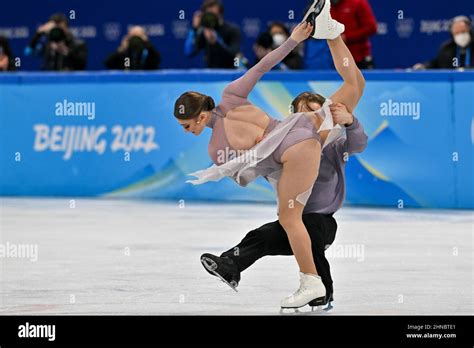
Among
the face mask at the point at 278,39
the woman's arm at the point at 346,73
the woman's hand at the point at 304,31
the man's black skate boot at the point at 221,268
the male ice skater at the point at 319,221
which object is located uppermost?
the face mask at the point at 278,39

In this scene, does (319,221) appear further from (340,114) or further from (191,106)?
(191,106)

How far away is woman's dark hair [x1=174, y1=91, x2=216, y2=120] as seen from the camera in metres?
8.08

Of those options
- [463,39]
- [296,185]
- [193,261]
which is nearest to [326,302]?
[296,185]

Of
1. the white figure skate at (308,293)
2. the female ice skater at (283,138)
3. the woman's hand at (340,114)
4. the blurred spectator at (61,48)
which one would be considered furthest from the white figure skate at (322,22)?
the blurred spectator at (61,48)

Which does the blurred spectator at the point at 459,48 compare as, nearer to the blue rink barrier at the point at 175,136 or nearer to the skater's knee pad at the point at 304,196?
the blue rink barrier at the point at 175,136

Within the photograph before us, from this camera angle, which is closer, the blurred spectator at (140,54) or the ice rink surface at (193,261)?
the ice rink surface at (193,261)

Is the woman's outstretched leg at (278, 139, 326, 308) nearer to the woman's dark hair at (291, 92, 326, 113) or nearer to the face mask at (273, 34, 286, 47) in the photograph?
the woman's dark hair at (291, 92, 326, 113)

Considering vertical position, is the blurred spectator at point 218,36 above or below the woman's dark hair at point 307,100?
above

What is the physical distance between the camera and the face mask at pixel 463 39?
51.1 feet

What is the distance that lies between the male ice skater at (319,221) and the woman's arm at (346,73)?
16cm

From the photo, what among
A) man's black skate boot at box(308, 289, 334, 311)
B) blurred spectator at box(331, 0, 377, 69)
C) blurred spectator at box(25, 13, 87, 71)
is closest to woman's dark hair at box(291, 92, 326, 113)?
man's black skate boot at box(308, 289, 334, 311)

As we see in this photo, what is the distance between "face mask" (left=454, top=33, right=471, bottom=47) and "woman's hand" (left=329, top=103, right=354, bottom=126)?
772cm

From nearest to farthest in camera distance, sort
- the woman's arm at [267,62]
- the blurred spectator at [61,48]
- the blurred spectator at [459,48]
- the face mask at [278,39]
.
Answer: the woman's arm at [267,62], the blurred spectator at [459,48], the face mask at [278,39], the blurred spectator at [61,48]
